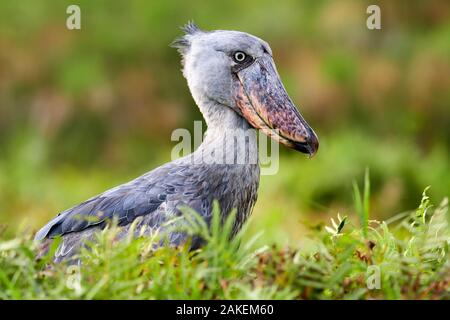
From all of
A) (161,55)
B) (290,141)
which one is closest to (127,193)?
(290,141)

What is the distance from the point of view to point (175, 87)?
14148 mm

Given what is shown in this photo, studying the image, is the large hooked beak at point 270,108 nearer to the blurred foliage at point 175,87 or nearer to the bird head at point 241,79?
the bird head at point 241,79

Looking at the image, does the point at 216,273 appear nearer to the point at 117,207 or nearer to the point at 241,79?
A: the point at 117,207

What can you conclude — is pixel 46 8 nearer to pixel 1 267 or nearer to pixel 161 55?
pixel 161 55

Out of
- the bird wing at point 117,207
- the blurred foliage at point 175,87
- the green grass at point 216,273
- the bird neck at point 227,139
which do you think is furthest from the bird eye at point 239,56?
the blurred foliage at point 175,87

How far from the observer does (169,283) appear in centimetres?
414

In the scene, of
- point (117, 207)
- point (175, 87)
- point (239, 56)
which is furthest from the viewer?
point (175, 87)

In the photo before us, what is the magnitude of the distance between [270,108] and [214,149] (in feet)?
1.09

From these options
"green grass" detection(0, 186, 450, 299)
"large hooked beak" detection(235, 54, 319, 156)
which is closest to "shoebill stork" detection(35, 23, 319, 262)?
"large hooked beak" detection(235, 54, 319, 156)

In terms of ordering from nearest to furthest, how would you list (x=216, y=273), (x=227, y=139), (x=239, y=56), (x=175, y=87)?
(x=216, y=273) → (x=227, y=139) → (x=239, y=56) → (x=175, y=87)

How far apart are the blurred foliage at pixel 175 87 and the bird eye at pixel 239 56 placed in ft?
19.4

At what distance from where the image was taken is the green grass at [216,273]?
409cm

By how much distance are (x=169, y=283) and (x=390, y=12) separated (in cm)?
1144

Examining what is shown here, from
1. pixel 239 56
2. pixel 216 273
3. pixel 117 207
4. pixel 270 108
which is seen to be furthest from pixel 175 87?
pixel 216 273
